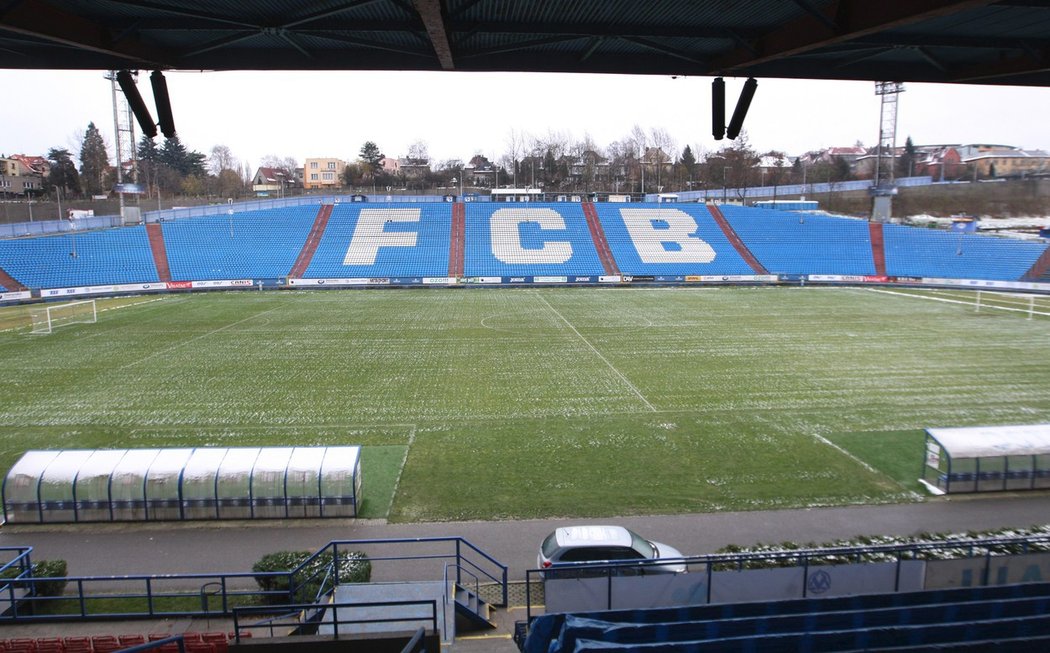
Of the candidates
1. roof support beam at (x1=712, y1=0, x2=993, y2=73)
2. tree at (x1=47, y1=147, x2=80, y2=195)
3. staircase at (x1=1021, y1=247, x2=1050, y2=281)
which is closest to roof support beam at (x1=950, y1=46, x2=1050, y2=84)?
roof support beam at (x1=712, y1=0, x2=993, y2=73)

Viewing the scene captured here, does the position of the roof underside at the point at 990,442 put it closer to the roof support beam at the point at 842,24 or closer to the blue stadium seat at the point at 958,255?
the roof support beam at the point at 842,24

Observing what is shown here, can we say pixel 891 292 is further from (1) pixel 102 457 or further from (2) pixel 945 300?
(1) pixel 102 457

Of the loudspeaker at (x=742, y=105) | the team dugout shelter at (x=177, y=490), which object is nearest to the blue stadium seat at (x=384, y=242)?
the team dugout shelter at (x=177, y=490)

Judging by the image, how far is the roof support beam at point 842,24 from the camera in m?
6.27

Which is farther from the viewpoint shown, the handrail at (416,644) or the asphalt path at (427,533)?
the asphalt path at (427,533)

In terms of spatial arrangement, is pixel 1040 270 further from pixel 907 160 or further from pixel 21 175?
pixel 21 175

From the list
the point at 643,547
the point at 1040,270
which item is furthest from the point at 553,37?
the point at 1040,270

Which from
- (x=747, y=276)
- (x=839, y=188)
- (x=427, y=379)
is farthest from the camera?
(x=839, y=188)

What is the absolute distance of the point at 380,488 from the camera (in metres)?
14.8

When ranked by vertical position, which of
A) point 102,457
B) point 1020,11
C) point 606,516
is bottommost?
point 606,516

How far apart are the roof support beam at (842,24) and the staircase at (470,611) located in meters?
8.49

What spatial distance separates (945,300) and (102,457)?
47.2 meters

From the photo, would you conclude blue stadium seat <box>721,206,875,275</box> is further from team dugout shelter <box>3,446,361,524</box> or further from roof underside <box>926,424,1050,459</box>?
team dugout shelter <box>3,446,361,524</box>

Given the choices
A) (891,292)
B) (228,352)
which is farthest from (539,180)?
(228,352)
